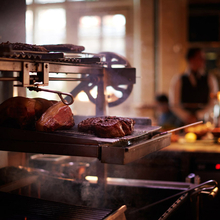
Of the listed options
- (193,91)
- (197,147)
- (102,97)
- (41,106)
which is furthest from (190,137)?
(41,106)

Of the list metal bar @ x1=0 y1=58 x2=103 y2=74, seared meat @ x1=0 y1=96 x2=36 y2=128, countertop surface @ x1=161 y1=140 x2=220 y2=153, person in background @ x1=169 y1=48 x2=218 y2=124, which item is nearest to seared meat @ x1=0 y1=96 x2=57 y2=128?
seared meat @ x1=0 y1=96 x2=36 y2=128

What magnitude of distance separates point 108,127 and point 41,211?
453mm

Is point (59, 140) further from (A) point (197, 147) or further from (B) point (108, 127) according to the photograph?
(A) point (197, 147)

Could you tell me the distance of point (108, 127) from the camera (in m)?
1.26

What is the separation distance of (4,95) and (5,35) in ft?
1.19

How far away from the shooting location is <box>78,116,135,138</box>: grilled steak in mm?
1263


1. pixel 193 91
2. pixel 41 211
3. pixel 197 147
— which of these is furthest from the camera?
pixel 193 91

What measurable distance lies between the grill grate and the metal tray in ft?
0.86

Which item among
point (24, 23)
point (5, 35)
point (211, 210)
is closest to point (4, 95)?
point (5, 35)

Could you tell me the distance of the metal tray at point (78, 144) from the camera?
1.13 metres

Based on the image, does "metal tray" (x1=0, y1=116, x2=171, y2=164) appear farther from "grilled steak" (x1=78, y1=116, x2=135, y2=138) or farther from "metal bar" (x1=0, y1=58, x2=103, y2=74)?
"metal bar" (x1=0, y1=58, x2=103, y2=74)

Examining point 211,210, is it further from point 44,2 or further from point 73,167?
point 44,2

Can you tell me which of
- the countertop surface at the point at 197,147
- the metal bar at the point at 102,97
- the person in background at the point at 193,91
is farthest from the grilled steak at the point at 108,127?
the person in background at the point at 193,91

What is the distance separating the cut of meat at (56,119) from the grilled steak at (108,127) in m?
0.08
